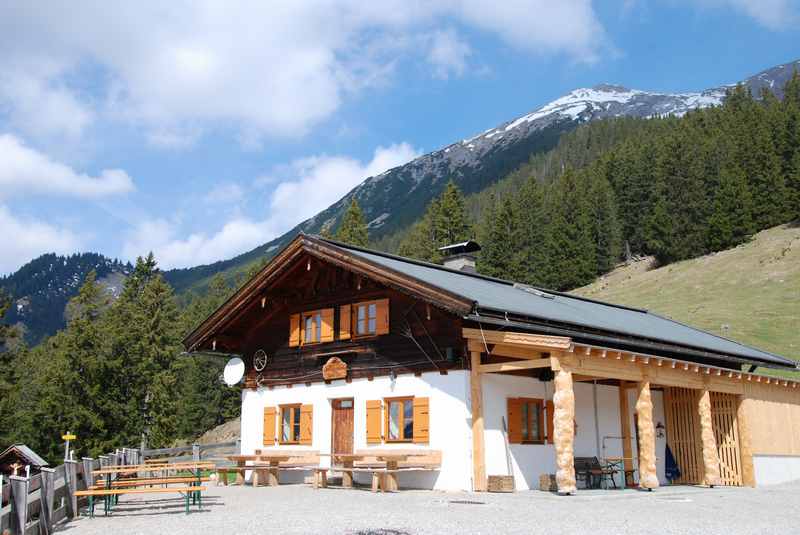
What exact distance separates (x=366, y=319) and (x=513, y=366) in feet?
16.1

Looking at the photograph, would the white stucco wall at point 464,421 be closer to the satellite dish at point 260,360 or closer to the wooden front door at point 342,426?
the wooden front door at point 342,426

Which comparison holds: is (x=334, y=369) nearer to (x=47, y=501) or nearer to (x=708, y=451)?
(x=708, y=451)

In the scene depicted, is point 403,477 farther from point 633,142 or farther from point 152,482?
point 633,142

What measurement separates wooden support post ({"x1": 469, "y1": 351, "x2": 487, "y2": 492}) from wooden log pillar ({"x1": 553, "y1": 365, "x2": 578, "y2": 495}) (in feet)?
5.92

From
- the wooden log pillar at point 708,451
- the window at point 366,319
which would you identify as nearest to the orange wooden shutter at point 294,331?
the window at point 366,319

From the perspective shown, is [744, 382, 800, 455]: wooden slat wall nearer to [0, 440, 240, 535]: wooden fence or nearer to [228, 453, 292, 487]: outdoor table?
[228, 453, 292, 487]: outdoor table

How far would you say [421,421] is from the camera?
17312mm

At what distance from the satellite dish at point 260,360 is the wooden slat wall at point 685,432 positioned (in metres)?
11.6

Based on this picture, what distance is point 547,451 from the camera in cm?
1741

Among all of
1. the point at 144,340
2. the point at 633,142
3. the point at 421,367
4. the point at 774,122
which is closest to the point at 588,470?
A: the point at 421,367

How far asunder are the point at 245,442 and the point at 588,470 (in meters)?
10.1

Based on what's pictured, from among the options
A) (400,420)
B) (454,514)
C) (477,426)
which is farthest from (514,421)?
(454,514)

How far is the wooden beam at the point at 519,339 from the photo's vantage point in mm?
14523

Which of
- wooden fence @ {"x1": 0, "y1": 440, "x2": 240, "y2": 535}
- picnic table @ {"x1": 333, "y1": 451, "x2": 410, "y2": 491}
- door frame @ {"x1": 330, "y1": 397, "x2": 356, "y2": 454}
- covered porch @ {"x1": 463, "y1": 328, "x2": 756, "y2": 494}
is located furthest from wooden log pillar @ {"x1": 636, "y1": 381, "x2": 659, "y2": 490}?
wooden fence @ {"x1": 0, "y1": 440, "x2": 240, "y2": 535}
